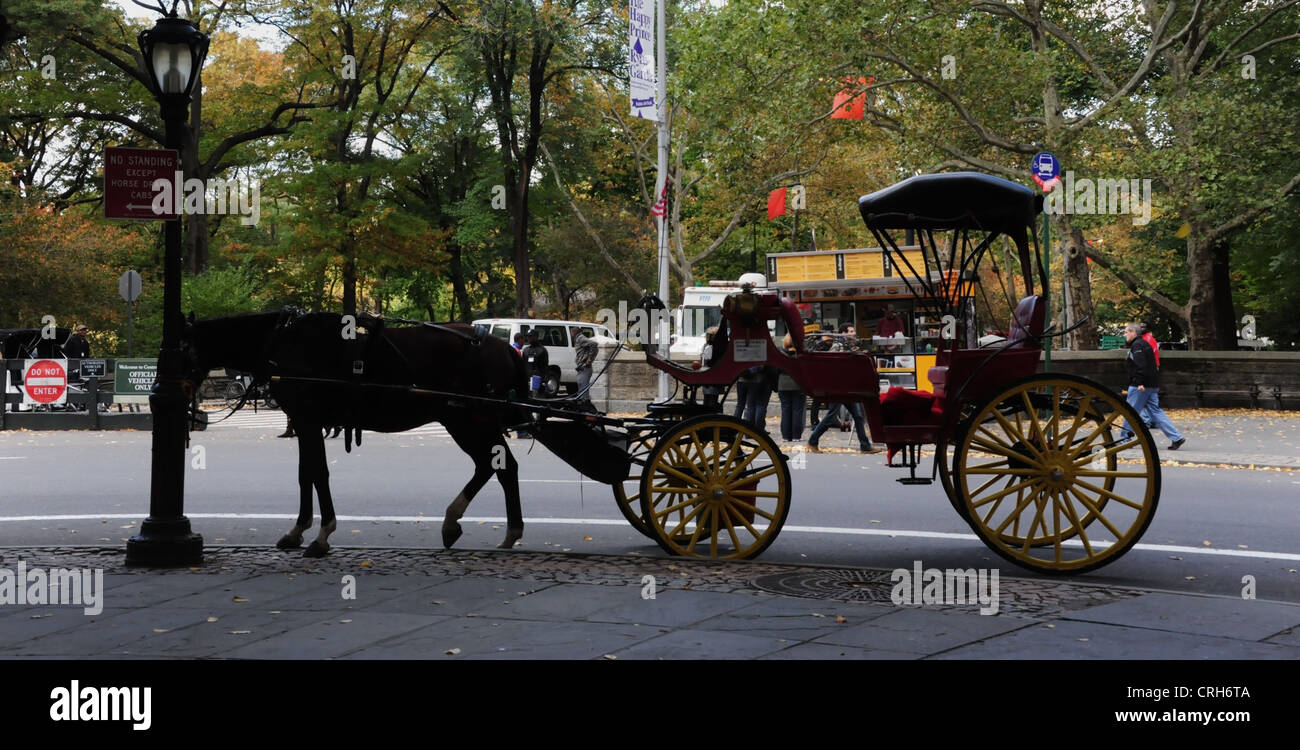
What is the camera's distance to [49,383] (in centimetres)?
2547

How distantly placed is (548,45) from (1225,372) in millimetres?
22026

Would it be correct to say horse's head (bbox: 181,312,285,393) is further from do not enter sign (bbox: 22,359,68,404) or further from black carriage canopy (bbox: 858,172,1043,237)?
do not enter sign (bbox: 22,359,68,404)

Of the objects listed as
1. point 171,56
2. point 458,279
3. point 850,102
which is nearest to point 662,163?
point 850,102

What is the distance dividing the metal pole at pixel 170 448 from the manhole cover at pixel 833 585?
415 centimetres

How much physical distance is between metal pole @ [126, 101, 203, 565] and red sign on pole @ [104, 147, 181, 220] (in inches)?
5.8

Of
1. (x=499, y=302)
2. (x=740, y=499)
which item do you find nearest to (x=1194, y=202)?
(x=740, y=499)

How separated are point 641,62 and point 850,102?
4807 mm

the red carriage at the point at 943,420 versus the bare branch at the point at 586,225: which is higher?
the bare branch at the point at 586,225

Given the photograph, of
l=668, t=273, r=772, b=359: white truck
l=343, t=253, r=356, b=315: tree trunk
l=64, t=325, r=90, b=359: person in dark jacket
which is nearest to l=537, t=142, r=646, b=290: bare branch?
l=343, t=253, r=356, b=315: tree trunk

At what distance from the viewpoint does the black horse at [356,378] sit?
9.14 metres

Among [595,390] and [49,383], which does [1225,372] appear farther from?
[49,383]

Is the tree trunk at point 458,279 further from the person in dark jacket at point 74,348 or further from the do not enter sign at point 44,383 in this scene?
the do not enter sign at point 44,383

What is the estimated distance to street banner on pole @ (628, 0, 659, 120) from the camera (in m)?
24.6

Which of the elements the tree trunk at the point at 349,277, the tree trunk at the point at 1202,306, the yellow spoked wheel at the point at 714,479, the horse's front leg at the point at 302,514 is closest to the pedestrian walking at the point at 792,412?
the yellow spoked wheel at the point at 714,479
